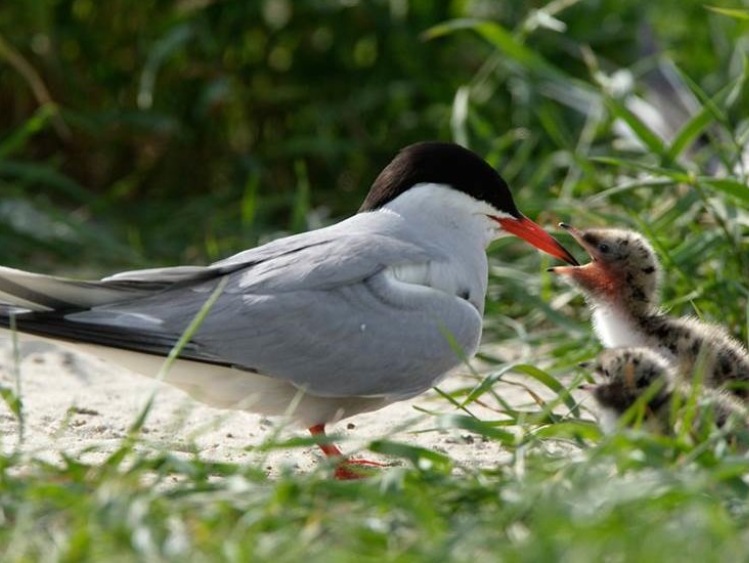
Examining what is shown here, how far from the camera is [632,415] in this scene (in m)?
2.94

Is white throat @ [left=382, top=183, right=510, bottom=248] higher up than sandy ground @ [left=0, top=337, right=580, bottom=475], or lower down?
higher up

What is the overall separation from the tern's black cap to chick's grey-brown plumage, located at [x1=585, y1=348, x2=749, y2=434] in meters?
0.72

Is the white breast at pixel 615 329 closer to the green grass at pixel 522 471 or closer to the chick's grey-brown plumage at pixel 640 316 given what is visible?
the chick's grey-brown plumage at pixel 640 316

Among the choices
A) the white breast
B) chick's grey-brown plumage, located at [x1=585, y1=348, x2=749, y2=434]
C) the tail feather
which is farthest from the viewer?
the white breast

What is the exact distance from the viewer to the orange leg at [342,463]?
10.0 feet

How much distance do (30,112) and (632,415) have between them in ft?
12.2

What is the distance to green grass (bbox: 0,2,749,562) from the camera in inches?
91.4

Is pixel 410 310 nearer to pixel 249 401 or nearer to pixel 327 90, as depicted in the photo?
pixel 249 401

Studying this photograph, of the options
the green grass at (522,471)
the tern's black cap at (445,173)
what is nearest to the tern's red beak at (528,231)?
the tern's black cap at (445,173)

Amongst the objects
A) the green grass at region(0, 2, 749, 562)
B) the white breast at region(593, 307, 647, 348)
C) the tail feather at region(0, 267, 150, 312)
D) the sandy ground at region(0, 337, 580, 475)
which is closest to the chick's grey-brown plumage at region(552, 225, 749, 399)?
the white breast at region(593, 307, 647, 348)

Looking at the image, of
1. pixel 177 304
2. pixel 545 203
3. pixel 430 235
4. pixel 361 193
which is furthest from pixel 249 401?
pixel 361 193

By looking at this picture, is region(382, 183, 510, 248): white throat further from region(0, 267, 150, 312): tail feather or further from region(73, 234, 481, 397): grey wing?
region(0, 267, 150, 312): tail feather

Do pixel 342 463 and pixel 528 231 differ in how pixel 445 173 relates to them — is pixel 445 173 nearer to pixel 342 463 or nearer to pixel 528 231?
pixel 528 231

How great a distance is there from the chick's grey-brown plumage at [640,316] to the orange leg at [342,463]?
68 centimetres
